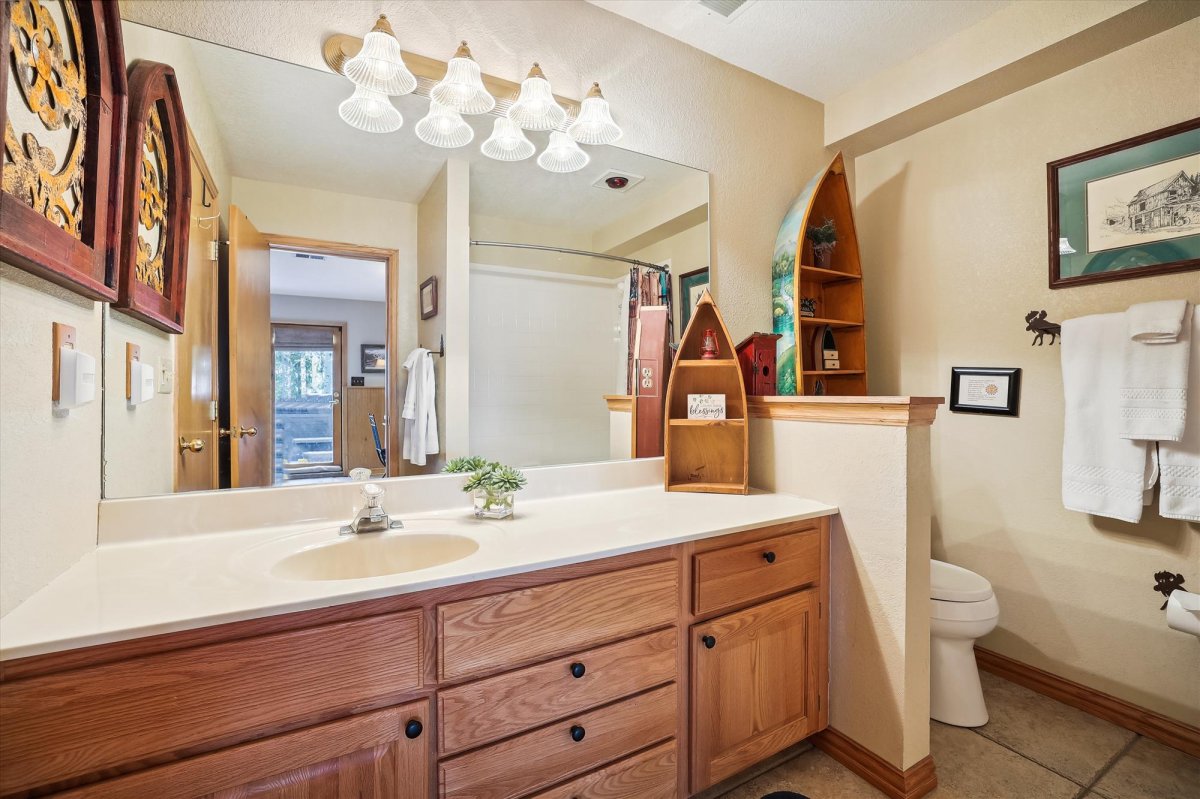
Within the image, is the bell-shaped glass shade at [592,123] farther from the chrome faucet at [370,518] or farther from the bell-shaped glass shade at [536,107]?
the chrome faucet at [370,518]

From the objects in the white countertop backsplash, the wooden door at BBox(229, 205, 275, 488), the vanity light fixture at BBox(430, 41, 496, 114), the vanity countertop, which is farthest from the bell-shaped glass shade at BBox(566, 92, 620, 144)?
the vanity countertop

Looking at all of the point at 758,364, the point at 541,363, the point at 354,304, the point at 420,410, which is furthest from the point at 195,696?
the point at 758,364

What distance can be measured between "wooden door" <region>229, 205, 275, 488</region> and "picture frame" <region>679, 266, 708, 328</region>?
54.9 inches

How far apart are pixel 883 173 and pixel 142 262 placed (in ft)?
9.54

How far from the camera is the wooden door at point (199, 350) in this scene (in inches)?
50.9

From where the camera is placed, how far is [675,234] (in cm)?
209

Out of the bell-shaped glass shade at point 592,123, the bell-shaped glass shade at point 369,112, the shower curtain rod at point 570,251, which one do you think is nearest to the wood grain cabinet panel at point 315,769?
the shower curtain rod at point 570,251

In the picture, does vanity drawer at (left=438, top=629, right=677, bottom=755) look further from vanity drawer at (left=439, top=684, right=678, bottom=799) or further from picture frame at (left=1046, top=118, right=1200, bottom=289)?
picture frame at (left=1046, top=118, right=1200, bottom=289)

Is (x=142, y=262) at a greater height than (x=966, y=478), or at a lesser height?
greater

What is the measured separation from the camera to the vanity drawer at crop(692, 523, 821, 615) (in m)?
1.38

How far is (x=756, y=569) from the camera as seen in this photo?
4.85ft

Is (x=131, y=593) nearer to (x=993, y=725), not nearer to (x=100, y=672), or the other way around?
(x=100, y=672)

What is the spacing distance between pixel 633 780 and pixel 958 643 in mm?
1327

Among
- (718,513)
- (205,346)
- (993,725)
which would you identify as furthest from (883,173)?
(205,346)
